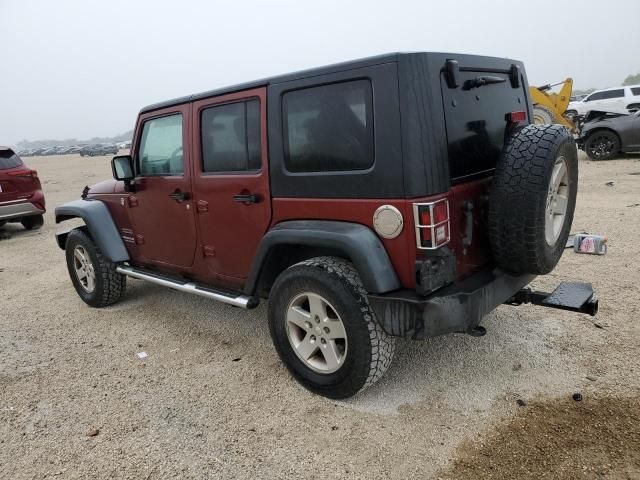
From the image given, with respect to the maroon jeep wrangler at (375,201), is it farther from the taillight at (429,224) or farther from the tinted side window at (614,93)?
the tinted side window at (614,93)

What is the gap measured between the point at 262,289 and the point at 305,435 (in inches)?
41.0

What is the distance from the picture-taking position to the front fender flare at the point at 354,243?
2.50 m

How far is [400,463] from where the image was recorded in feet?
7.68

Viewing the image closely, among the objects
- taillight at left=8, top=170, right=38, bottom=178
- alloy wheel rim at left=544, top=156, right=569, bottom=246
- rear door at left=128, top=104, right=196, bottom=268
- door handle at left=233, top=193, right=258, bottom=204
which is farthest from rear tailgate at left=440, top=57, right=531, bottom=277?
taillight at left=8, top=170, right=38, bottom=178

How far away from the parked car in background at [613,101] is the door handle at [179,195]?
17.6 m

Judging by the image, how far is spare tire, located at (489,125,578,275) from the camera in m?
2.50

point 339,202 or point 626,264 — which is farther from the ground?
point 339,202

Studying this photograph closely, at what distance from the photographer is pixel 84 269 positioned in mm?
4832

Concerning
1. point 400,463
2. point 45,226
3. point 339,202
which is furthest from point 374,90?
point 45,226

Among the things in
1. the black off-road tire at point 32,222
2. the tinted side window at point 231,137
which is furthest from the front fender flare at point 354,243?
the black off-road tire at point 32,222

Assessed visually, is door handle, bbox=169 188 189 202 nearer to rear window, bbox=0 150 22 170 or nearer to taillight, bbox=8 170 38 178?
taillight, bbox=8 170 38 178

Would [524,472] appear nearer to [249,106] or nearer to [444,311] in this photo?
[444,311]

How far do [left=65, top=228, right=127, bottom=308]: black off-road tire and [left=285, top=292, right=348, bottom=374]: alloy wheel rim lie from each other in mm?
2409

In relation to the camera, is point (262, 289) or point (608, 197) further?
point (608, 197)
